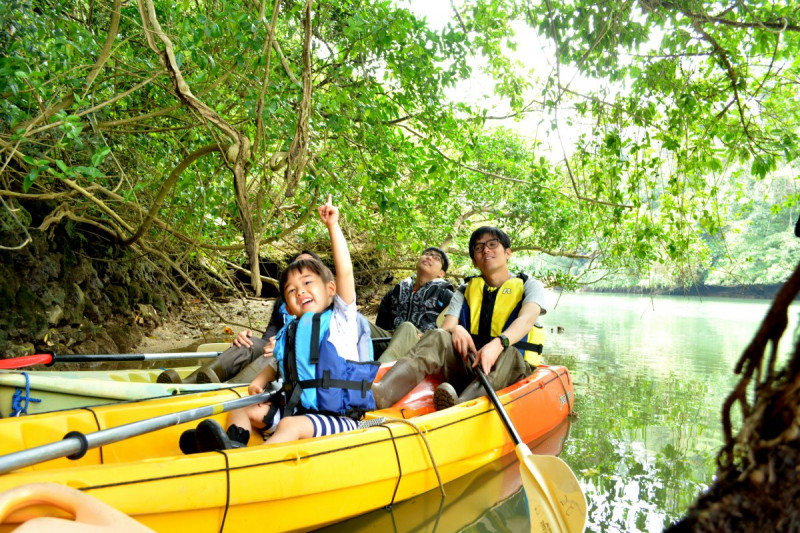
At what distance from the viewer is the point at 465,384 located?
156 inches

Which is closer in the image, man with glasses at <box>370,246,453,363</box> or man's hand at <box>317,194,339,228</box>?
man's hand at <box>317,194,339,228</box>

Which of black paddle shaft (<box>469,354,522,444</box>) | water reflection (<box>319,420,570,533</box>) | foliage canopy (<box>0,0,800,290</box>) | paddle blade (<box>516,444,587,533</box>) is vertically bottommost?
water reflection (<box>319,420,570,533</box>)

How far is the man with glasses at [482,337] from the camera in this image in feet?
11.8

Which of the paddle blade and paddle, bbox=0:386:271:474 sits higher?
paddle, bbox=0:386:271:474

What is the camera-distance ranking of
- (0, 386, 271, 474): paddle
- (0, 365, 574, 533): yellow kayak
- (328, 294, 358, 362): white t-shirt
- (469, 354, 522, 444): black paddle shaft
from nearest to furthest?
1. (0, 386, 271, 474): paddle
2. (0, 365, 574, 533): yellow kayak
3. (328, 294, 358, 362): white t-shirt
4. (469, 354, 522, 444): black paddle shaft

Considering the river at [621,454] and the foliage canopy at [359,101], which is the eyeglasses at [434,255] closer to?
the foliage canopy at [359,101]

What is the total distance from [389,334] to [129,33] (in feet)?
10.4

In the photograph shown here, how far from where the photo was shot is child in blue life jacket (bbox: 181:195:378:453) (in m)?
2.52

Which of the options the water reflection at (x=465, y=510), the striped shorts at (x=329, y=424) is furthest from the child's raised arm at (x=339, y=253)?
the water reflection at (x=465, y=510)

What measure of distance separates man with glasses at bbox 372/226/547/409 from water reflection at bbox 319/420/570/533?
1.55ft

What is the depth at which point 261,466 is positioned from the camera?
2.20 m

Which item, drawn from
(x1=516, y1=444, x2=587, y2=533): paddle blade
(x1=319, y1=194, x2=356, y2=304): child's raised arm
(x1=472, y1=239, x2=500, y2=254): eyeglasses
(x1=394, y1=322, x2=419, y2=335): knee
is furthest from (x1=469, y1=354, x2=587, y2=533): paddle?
(x1=394, y1=322, x2=419, y2=335): knee

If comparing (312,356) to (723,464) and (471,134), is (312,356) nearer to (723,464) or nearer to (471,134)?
(723,464)

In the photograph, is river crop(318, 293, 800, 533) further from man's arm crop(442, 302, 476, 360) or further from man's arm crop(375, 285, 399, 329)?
man's arm crop(375, 285, 399, 329)
